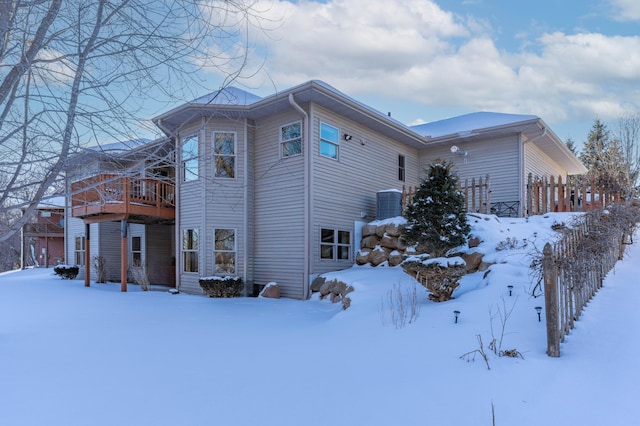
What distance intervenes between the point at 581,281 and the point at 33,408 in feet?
19.1

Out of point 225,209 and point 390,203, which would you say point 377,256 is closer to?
point 390,203

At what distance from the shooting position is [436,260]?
19.9 ft

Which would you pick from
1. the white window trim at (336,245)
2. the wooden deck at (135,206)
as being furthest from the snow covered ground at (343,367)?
the wooden deck at (135,206)

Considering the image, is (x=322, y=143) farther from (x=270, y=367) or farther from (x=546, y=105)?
(x=546, y=105)

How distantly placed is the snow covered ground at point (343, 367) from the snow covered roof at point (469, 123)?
19.9 ft

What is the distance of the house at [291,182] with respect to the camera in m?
9.89

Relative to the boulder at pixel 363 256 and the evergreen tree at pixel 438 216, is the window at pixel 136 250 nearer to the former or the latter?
the boulder at pixel 363 256

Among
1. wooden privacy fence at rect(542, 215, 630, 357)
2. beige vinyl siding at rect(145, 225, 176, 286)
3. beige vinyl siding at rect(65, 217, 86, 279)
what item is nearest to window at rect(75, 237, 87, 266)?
beige vinyl siding at rect(65, 217, 86, 279)

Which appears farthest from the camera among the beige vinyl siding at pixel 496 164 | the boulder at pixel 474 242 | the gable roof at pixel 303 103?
the beige vinyl siding at pixel 496 164

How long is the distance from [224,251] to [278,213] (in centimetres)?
185

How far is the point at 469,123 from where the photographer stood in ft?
44.6

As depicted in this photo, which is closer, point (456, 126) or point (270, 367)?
point (270, 367)

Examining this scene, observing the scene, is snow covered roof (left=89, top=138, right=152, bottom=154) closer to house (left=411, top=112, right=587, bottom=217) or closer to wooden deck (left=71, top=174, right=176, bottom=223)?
wooden deck (left=71, top=174, right=176, bottom=223)

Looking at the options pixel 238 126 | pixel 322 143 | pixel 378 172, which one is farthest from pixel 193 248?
pixel 378 172
